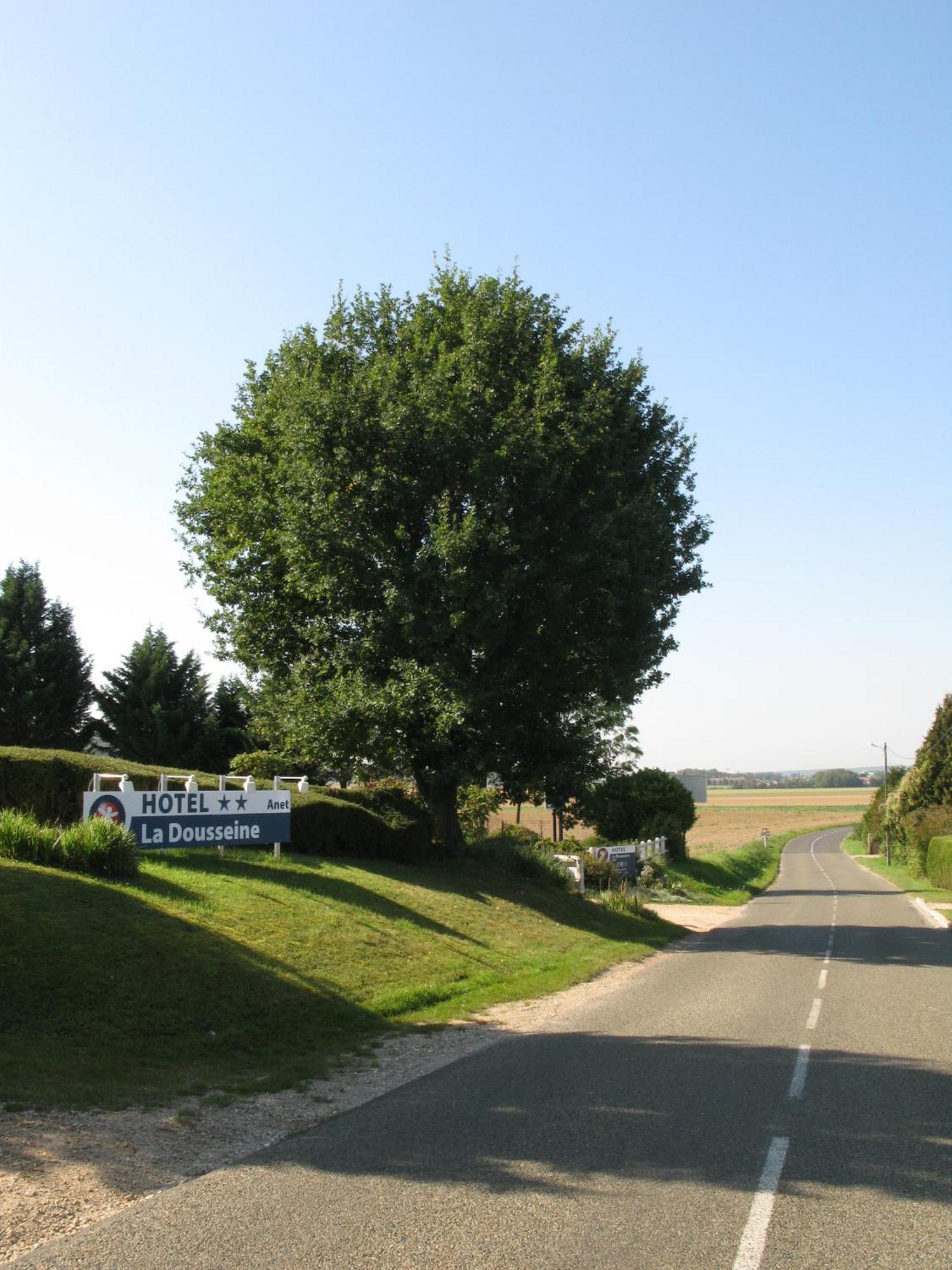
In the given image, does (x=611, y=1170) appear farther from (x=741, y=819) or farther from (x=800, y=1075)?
(x=741, y=819)

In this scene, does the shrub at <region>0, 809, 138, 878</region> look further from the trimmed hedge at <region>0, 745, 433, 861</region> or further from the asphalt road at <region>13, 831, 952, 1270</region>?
the asphalt road at <region>13, 831, 952, 1270</region>

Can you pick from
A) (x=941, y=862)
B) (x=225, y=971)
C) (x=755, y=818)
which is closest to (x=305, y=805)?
(x=225, y=971)

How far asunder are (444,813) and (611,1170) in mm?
19017

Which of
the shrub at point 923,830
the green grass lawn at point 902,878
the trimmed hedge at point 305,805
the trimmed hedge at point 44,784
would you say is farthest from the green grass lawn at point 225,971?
the shrub at point 923,830

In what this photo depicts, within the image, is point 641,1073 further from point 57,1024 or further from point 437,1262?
point 57,1024

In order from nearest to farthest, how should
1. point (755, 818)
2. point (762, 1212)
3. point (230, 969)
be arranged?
point (762, 1212), point (230, 969), point (755, 818)

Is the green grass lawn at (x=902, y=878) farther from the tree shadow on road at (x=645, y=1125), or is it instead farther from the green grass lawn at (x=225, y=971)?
the tree shadow on road at (x=645, y=1125)

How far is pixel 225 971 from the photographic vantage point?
37.6ft

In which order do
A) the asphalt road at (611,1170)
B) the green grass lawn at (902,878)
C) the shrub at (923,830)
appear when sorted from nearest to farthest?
the asphalt road at (611,1170) → the green grass lawn at (902,878) → the shrub at (923,830)

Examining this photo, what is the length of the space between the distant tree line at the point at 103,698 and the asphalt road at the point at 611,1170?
29.3 m

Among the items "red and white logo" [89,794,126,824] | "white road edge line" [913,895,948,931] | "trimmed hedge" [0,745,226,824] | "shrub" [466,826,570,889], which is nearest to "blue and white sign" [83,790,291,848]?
"red and white logo" [89,794,126,824]

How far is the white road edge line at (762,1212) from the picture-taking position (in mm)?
5000

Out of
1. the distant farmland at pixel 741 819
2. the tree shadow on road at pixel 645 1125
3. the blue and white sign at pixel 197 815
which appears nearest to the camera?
the tree shadow on road at pixel 645 1125

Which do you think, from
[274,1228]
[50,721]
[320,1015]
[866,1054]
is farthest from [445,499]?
[50,721]
